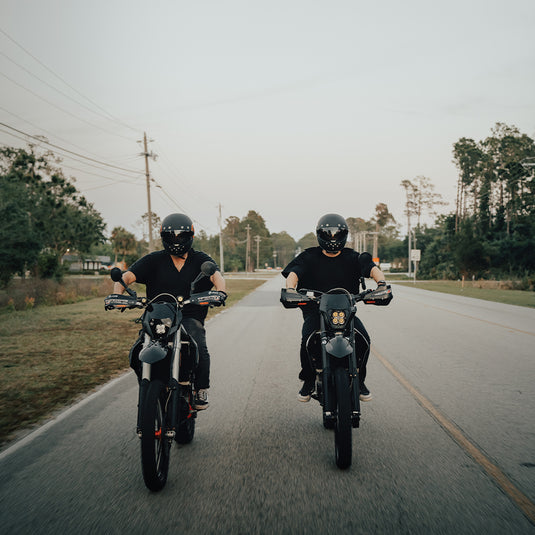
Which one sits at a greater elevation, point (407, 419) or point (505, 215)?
point (505, 215)

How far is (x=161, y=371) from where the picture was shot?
3.79 m

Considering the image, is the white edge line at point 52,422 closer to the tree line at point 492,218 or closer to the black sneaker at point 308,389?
the black sneaker at point 308,389

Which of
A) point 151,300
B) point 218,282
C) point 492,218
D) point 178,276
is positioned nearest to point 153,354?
point 151,300

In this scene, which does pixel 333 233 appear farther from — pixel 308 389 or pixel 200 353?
pixel 200 353

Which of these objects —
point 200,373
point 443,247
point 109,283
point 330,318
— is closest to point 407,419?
point 330,318

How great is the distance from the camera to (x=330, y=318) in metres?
4.23

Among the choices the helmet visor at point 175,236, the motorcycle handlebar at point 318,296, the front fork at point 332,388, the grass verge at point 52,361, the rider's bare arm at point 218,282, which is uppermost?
the helmet visor at point 175,236

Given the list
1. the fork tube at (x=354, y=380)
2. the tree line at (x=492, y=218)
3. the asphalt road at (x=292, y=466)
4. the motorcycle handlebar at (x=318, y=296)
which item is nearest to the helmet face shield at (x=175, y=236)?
the motorcycle handlebar at (x=318, y=296)

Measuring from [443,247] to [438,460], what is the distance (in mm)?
70902

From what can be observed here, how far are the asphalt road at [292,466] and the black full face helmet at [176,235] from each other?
6.14 feet

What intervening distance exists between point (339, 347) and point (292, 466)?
3.47 ft

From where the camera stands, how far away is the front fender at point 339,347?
13.3 ft

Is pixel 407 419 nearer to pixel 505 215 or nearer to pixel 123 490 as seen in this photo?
pixel 123 490

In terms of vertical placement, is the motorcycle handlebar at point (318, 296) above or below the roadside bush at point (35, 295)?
above
